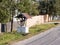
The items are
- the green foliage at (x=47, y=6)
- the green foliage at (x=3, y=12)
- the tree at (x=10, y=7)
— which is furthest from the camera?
the green foliage at (x=47, y=6)

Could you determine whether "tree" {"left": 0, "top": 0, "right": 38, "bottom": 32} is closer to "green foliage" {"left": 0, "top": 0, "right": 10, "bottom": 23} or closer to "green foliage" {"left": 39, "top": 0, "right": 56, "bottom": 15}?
"green foliage" {"left": 0, "top": 0, "right": 10, "bottom": 23}

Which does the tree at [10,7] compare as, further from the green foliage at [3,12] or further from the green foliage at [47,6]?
the green foliage at [47,6]

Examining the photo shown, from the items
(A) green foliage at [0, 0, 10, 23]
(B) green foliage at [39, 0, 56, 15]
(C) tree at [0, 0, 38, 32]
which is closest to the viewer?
(A) green foliage at [0, 0, 10, 23]

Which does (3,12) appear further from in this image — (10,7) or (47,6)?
(47,6)

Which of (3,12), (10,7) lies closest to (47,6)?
(10,7)

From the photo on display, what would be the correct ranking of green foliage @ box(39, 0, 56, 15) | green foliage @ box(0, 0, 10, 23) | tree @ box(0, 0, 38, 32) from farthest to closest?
green foliage @ box(39, 0, 56, 15), tree @ box(0, 0, 38, 32), green foliage @ box(0, 0, 10, 23)

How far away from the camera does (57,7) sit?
2496 inches

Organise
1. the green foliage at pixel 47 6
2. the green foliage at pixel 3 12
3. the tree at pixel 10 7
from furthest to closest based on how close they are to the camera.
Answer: the green foliage at pixel 47 6 < the tree at pixel 10 7 < the green foliage at pixel 3 12

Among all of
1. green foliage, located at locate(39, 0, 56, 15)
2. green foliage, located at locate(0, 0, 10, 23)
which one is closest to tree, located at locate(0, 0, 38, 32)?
green foliage, located at locate(0, 0, 10, 23)

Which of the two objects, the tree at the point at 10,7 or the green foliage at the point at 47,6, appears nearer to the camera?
the tree at the point at 10,7

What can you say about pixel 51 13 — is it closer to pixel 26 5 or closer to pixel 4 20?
pixel 26 5

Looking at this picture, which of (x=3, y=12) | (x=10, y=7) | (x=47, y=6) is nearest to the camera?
(x=3, y=12)

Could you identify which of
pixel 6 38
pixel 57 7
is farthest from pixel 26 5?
pixel 57 7

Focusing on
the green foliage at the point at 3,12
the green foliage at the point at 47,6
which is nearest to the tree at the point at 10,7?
the green foliage at the point at 3,12
